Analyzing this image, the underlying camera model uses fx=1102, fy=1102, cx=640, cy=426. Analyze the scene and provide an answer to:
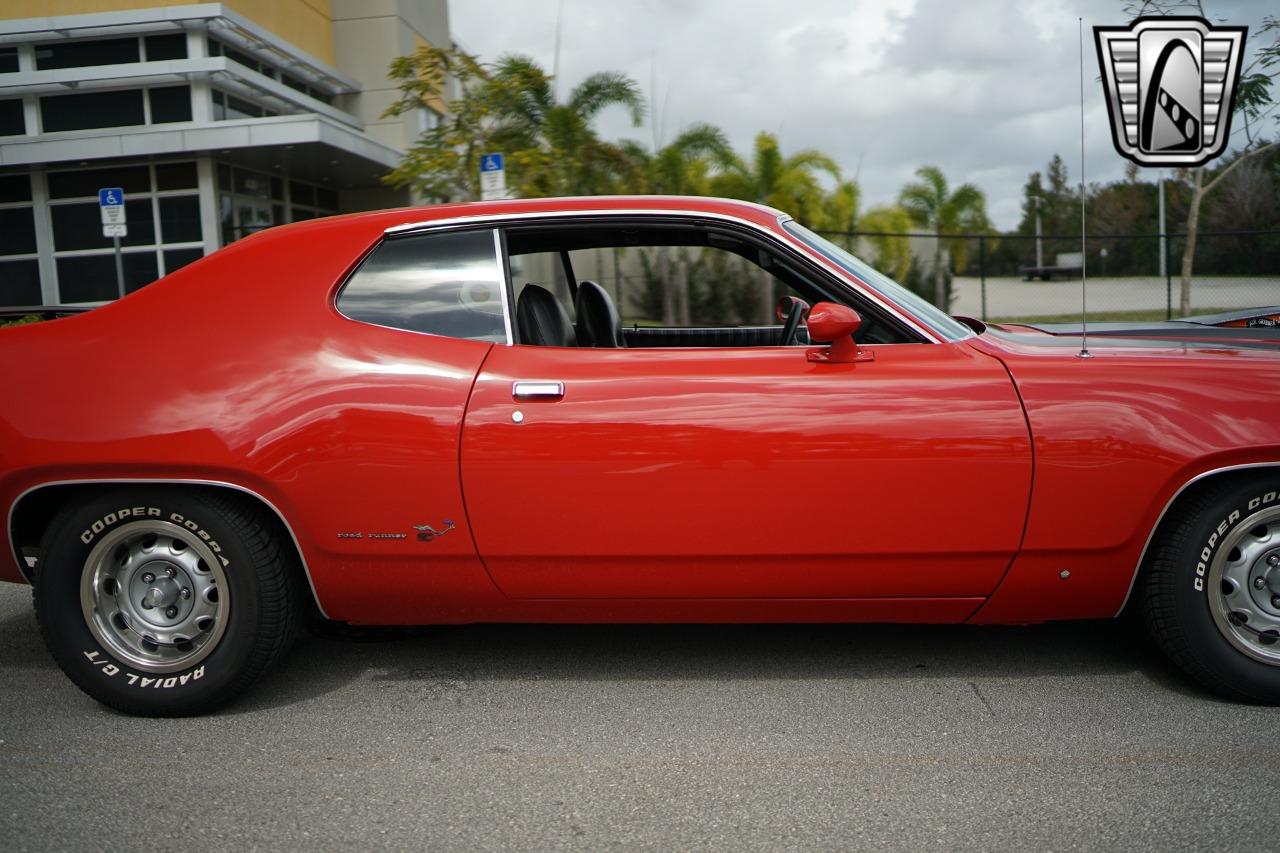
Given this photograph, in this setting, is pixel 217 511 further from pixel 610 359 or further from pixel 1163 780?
pixel 1163 780

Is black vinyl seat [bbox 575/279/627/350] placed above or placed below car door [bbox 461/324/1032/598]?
above

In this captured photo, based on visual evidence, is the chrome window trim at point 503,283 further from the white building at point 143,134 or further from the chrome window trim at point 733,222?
the white building at point 143,134

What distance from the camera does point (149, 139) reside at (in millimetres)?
21875

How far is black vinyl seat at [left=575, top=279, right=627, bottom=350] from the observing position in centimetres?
415

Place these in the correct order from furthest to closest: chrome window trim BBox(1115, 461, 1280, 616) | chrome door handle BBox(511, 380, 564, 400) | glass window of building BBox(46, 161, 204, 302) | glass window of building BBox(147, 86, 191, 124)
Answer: glass window of building BBox(46, 161, 204, 302) → glass window of building BBox(147, 86, 191, 124) → chrome door handle BBox(511, 380, 564, 400) → chrome window trim BBox(1115, 461, 1280, 616)

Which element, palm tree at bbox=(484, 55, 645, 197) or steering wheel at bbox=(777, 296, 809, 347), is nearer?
steering wheel at bbox=(777, 296, 809, 347)

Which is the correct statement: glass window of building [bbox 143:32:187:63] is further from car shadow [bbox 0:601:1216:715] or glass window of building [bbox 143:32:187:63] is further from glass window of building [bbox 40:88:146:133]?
car shadow [bbox 0:601:1216:715]

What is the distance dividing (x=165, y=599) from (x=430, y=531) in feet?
2.95

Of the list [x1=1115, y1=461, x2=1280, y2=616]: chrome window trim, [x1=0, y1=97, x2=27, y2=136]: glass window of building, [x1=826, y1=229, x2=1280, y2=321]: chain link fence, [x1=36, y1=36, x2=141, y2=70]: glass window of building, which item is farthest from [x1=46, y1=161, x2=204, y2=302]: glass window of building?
[x1=1115, y1=461, x2=1280, y2=616]: chrome window trim

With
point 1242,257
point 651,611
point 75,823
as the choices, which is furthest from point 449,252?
point 1242,257

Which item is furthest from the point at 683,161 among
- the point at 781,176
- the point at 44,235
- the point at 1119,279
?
the point at 44,235

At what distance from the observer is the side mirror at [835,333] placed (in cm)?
329

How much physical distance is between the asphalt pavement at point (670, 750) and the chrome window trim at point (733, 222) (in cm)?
120

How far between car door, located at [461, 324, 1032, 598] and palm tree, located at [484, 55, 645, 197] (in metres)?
11.7
